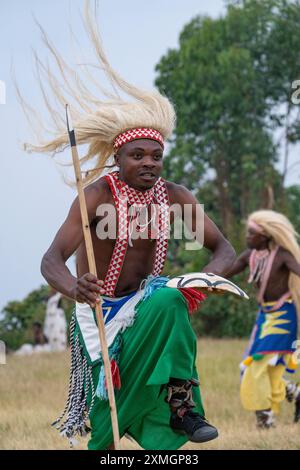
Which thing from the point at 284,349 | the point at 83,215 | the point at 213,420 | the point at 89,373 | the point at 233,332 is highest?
the point at 83,215

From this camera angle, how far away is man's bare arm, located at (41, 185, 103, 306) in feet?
16.5

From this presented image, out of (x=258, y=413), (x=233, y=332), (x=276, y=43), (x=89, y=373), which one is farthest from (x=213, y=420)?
(x=276, y=43)

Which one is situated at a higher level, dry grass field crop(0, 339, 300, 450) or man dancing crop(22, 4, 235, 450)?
man dancing crop(22, 4, 235, 450)

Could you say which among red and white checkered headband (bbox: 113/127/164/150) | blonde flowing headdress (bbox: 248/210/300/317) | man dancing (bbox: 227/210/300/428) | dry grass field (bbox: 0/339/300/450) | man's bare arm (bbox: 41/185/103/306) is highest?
red and white checkered headband (bbox: 113/127/164/150)

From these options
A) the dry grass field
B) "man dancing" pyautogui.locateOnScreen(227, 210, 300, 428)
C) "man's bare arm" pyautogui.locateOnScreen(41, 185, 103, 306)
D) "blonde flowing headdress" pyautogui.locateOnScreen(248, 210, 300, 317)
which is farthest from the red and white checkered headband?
"blonde flowing headdress" pyautogui.locateOnScreen(248, 210, 300, 317)

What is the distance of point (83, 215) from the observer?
4.98 metres

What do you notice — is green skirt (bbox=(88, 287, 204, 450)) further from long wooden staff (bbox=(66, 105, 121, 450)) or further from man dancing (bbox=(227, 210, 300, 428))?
man dancing (bbox=(227, 210, 300, 428))

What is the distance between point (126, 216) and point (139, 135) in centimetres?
47

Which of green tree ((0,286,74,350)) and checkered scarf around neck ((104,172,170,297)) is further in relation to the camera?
green tree ((0,286,74,350))

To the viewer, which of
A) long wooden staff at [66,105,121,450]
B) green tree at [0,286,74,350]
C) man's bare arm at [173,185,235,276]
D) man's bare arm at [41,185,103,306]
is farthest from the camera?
green tree at [0,286,74,350]

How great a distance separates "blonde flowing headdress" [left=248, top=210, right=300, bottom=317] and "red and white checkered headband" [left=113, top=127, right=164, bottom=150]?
4548mm
